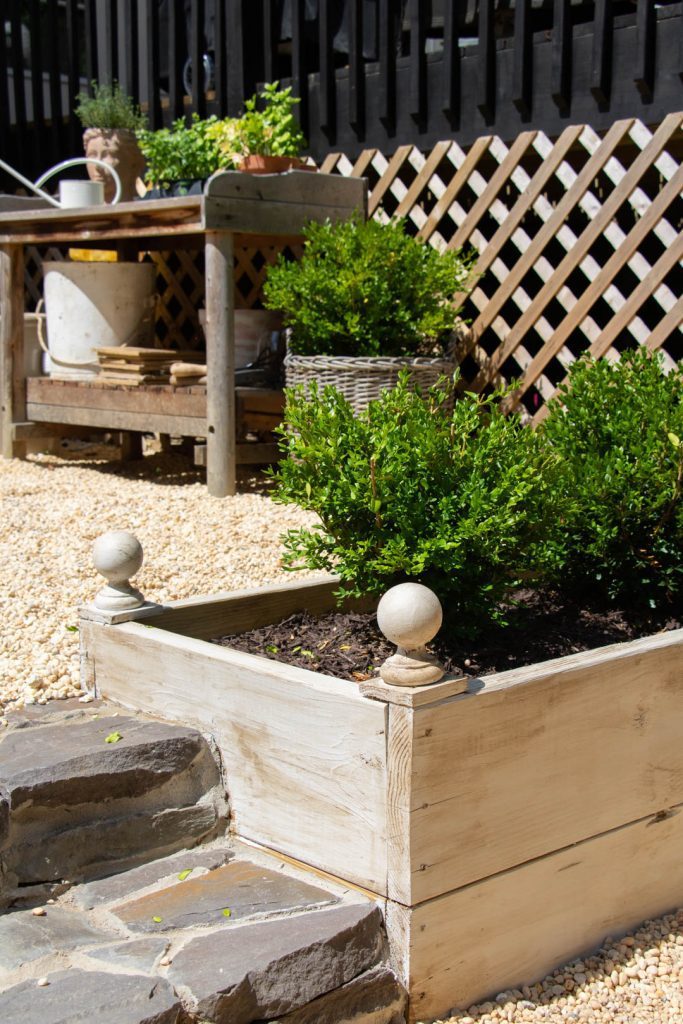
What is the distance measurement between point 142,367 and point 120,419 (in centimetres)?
28

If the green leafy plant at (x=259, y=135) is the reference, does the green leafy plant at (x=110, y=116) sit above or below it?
above

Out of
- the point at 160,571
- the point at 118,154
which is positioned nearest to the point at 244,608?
the point at 160,571

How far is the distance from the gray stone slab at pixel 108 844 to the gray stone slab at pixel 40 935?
0.30 feet

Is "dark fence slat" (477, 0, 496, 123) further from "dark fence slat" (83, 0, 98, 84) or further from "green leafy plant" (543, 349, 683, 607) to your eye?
"dark fence slat" (83, 0, 98, 84)

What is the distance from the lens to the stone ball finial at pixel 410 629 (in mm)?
2033

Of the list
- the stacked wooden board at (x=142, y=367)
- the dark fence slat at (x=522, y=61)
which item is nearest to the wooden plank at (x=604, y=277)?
the dark fence slat at (x=522, y=61)

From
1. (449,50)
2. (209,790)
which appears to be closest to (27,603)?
(209,790)

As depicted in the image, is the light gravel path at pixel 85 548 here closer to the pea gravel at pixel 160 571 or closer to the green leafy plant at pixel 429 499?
the pea gravel at pixel 160 571

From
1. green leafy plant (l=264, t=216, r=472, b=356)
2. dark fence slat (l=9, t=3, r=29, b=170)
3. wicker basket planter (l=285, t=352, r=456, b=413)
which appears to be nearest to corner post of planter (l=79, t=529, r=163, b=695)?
wicker basket planter (l=285, t=352, r=456, b=413)

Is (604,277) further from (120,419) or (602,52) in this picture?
(120,419)

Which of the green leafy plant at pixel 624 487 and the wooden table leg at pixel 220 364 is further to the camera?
the wooden table leg at pixel 220 364

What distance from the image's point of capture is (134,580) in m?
3.71

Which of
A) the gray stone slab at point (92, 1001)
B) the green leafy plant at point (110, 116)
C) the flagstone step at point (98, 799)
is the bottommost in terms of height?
the gray stone slab at point (92, 1001)

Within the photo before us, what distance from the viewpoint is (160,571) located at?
382cm
